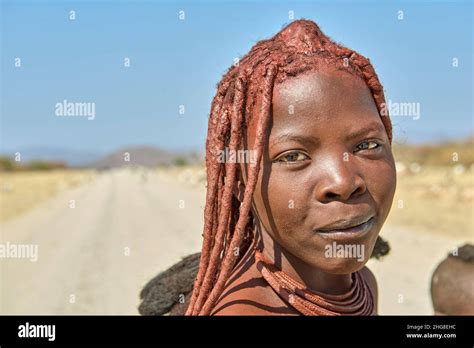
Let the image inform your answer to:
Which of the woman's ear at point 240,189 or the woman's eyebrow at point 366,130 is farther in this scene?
the woman's ear at point 240,189

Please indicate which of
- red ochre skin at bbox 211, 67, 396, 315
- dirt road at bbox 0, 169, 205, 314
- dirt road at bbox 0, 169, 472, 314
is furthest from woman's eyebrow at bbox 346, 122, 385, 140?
dirt road at bbox 0, 169, 472, 314

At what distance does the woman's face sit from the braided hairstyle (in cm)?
5

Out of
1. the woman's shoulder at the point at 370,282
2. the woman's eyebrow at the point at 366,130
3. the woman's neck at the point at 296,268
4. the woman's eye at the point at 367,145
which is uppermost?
the woman's eyebrow at the point at 366,130

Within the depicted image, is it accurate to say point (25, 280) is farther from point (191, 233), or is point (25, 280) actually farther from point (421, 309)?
point (421, 309)

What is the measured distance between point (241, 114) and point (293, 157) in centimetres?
29

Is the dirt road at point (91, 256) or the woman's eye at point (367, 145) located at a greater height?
the woman's eye at point (367, 145)

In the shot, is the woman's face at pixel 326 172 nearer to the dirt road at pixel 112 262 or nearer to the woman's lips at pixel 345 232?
the woman's lips at pixel 345 232

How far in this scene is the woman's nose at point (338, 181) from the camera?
238 cm

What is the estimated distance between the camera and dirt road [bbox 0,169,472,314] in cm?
1040

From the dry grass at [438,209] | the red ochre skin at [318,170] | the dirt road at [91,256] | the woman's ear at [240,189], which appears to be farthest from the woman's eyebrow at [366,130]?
the dry grass at [438,209]

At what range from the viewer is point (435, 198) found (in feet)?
86.2

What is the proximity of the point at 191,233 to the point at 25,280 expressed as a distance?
16.3 feet

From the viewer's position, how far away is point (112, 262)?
1445 cm

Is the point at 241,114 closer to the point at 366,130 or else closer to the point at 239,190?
the point at 239,190
